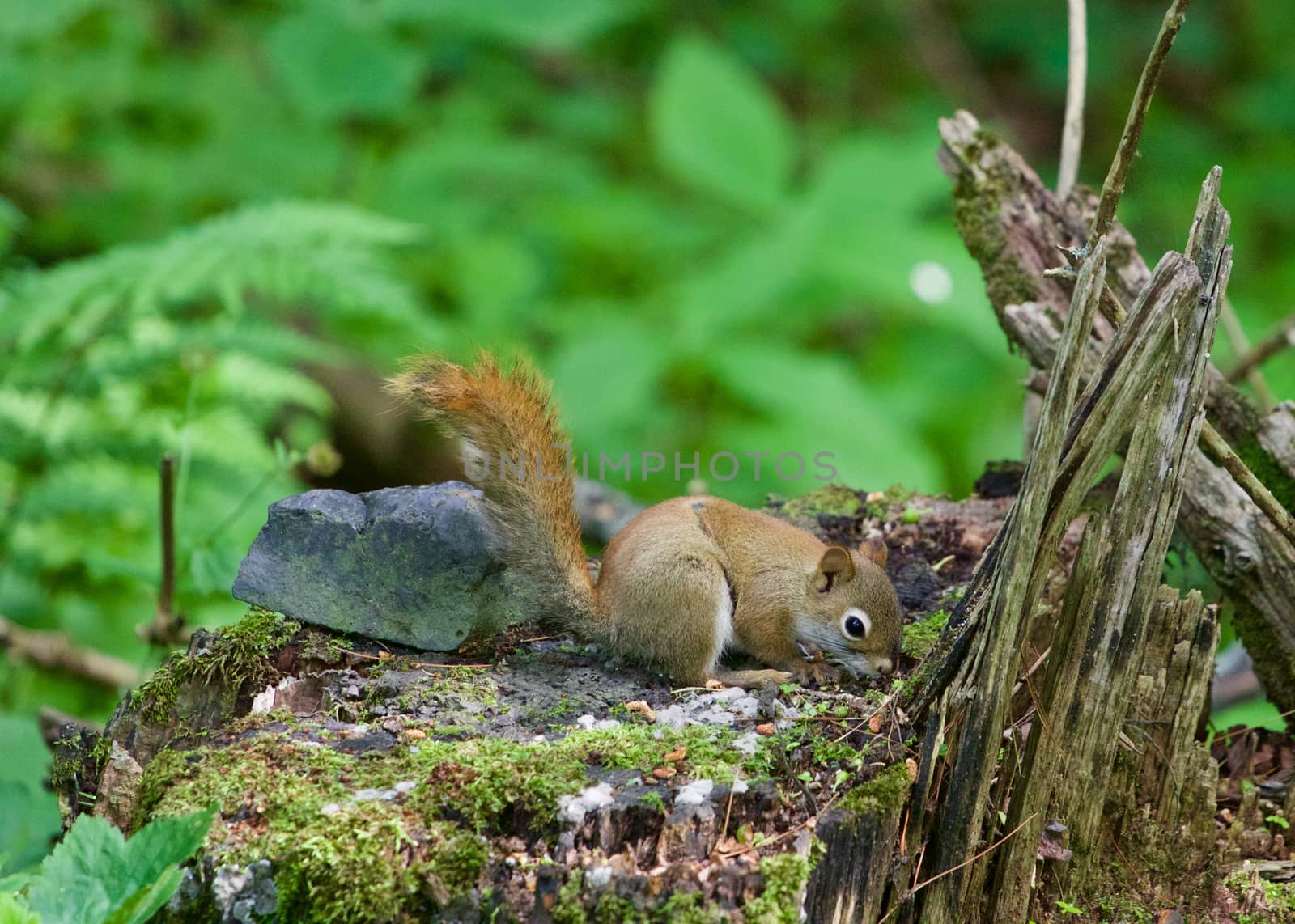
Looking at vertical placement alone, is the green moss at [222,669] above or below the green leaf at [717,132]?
below

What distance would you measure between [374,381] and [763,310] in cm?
185

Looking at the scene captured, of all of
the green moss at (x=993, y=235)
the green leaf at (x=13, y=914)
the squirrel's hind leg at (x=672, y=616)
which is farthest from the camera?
the green moss at (x=993, y=235)

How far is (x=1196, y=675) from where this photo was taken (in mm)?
1954

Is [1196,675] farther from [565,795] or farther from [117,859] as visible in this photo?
[117,859]

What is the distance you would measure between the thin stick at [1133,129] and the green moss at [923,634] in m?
0.77

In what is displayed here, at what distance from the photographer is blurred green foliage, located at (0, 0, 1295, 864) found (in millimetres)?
3154

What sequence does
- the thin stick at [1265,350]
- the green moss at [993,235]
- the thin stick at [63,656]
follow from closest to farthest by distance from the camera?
1. the green moss at [993,235]
2. the thin stick at [1265,350]
3. the thin stick at [63,656]

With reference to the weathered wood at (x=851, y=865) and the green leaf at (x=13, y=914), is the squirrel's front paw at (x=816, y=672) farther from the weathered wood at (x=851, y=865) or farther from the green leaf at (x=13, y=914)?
the green leaf at (x=13, y=914)

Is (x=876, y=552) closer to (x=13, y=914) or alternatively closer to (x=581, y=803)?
(x=581, y=803)

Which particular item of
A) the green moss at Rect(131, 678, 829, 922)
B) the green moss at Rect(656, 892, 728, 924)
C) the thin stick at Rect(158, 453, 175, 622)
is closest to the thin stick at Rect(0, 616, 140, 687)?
the thin stick at Rect(158, 453, 175, 622)

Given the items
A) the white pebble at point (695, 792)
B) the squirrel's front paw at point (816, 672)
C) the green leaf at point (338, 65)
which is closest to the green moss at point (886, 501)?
the squirrel's front paw at point (816, 672)

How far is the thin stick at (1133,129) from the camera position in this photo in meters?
1.61

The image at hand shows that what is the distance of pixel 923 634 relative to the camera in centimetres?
225

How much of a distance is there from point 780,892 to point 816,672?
0.77m
